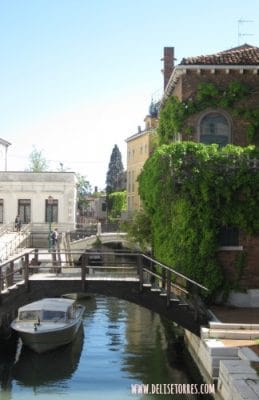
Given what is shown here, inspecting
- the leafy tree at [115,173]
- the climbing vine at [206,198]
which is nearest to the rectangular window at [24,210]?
the climbing vine at [206,198]

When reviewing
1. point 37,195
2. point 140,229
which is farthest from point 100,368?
point 37,195

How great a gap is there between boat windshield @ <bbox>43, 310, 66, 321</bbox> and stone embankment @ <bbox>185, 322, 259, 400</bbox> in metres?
5.29

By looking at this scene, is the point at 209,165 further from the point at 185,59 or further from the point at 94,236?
the point at 94,236

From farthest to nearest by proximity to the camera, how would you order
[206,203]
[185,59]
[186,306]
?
[185,59] < [206,203] < [186,306]

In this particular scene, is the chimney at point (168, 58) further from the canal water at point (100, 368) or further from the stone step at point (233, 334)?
the stone step at point (233, 334)

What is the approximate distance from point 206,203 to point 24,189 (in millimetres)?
35602

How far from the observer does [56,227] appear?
183 ft

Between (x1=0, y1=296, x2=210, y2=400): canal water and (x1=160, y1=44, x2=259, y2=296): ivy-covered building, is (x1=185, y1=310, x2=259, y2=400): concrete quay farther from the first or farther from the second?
(x1=160, y1=44, x2=259, y2=296): ivy-covered building

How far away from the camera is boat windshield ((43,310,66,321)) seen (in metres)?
23.8

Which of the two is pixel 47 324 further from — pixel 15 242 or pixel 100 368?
pixel 15 242

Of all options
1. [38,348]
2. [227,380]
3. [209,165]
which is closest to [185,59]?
[209,165]

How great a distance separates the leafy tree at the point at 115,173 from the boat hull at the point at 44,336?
83983mm

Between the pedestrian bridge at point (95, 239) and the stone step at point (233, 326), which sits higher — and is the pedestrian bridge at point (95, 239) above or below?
above

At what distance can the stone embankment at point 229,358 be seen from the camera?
45.8 feet
